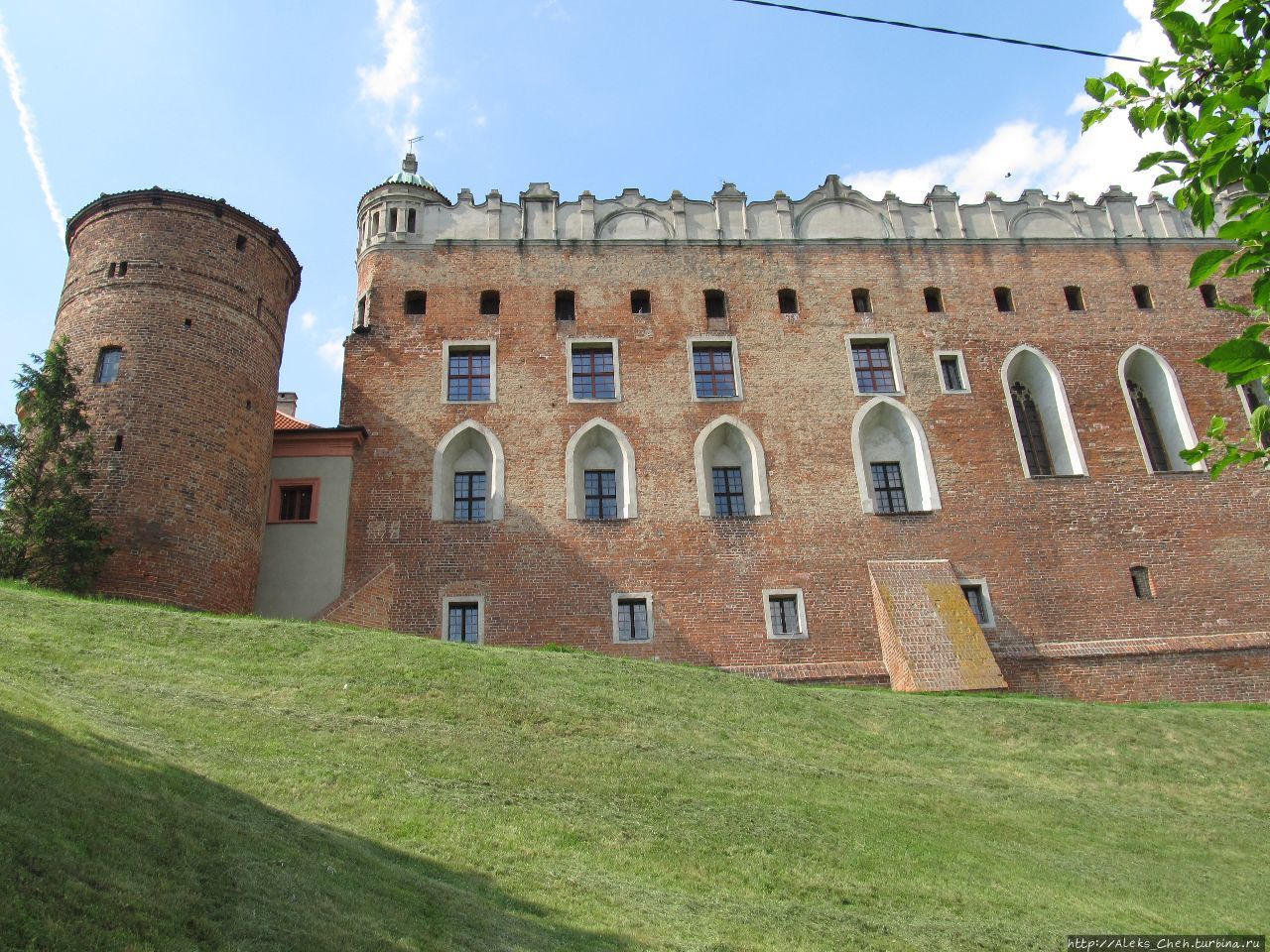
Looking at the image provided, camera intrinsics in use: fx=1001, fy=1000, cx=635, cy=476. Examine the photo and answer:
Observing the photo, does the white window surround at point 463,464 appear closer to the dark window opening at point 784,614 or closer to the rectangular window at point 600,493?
the rectangular window at point 600,493

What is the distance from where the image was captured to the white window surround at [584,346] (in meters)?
22.7

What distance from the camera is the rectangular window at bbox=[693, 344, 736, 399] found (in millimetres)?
23125

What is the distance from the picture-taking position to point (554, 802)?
9.73 m

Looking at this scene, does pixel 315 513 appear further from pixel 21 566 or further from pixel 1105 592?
pixel 1105 592

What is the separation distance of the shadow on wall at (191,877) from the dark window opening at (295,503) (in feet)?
44.3

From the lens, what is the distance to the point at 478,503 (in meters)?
21.8

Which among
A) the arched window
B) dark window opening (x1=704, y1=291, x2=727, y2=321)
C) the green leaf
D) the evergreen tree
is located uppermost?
dark window opening (x1=704, y1=291, x2=727, y2=321)

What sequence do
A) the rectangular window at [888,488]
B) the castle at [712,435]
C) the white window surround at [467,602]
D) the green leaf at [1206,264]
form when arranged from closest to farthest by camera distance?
1. the green leaf at [1206,264]
2. the castle at [712,435]
3. the white window surround at [467,602]
4. the rectangular window at [888,488]

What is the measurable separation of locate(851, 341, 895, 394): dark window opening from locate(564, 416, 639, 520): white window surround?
5793mm

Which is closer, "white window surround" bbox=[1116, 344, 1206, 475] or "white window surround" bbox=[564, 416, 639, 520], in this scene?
"white window surround" bbox=[564, 416, 639, 520]

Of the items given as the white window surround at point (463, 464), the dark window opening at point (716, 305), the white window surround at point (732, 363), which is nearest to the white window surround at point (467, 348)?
the white window surround at point (463, 464)

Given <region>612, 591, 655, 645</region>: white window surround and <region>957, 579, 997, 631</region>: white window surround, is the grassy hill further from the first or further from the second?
<region>957, 579, 997, 631</region>: white window surround

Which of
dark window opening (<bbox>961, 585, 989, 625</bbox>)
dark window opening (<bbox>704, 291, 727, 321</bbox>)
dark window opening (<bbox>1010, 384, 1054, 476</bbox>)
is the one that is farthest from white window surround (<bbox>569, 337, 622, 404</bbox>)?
dark window opening (<bbox>1010, 384, 1054, 476</bbox>)

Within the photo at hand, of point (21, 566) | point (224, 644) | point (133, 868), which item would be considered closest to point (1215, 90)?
point (133, 868)
